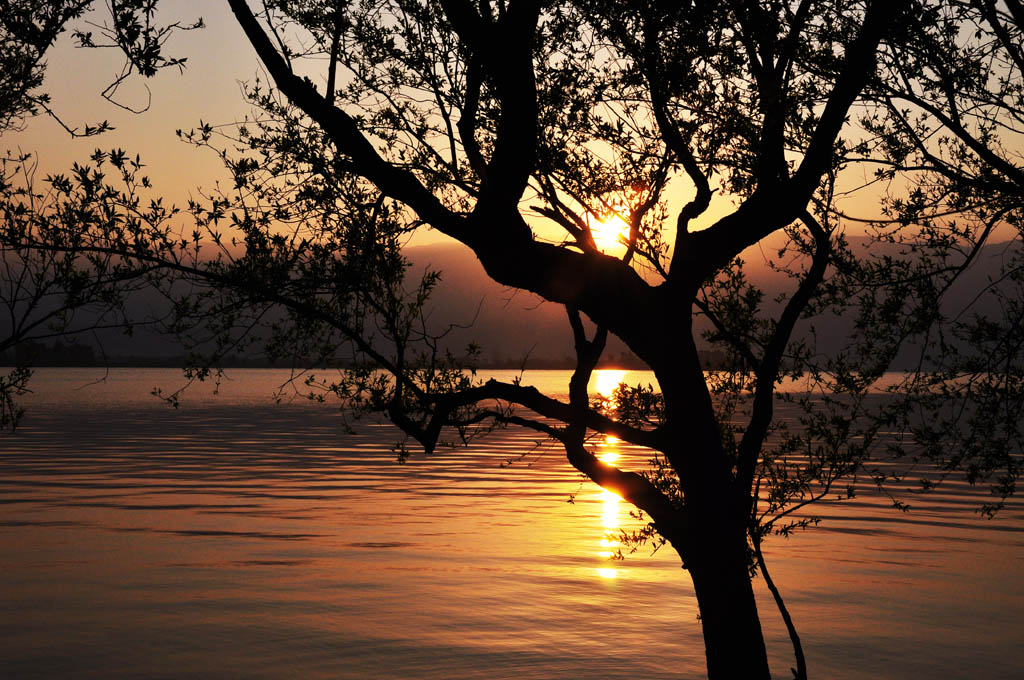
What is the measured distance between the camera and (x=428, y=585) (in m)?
30.0

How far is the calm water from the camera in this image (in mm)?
22859

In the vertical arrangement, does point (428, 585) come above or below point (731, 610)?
below

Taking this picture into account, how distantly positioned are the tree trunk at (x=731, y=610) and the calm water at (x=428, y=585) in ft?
22.7

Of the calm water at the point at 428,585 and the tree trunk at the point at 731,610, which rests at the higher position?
the tree trunk at the point at 731,610

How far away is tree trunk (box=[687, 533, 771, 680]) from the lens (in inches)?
350

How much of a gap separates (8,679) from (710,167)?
18350 millimetres

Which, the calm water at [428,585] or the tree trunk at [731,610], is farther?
the calm water at [428,585]

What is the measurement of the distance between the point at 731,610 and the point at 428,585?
22238mm

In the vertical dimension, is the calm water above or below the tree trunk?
below

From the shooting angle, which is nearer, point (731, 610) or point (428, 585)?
point (731, 610)

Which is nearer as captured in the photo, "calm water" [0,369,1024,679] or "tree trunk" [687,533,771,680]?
"tree trunk" [687,533,771,680]

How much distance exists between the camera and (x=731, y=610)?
29.2ft

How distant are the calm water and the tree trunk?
6.92 metres

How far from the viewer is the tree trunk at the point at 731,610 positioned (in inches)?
350
